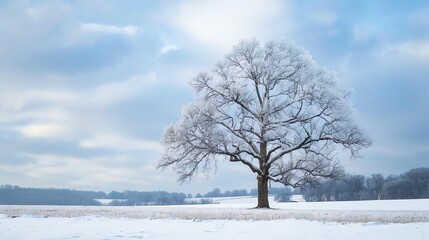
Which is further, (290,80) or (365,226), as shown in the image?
(290,80)

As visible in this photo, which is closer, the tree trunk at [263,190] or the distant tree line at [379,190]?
the tree trunk at [263,190]

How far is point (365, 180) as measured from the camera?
378ft

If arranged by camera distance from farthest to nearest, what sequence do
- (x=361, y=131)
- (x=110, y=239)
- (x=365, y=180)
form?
A: (x=365, y=180) < (x=361, y=131) < (x=110, y=239)

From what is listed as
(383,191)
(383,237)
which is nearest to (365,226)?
(383,237)

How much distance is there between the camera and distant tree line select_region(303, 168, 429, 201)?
9750cm

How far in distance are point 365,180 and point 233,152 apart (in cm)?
9454

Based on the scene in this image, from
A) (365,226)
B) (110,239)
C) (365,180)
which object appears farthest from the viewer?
(365,180)

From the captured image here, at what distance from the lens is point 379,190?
10569cm

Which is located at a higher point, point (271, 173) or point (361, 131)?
point (361, 131)

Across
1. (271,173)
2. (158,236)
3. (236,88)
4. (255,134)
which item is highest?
(236,88)

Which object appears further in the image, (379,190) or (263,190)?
(379,190)

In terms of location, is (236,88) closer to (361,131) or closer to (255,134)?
(255,134)

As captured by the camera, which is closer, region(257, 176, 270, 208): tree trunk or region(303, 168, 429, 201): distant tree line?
region(257, 176, 270, 208): tree trunk

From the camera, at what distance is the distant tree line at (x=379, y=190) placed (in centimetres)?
9750
